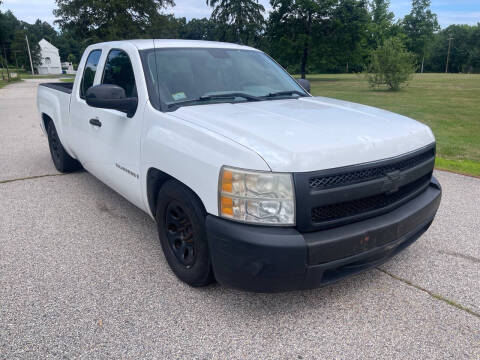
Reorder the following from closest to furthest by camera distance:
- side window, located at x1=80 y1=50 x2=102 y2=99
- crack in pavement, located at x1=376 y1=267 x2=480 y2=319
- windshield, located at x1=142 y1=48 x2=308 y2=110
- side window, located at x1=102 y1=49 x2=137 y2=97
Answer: crack in pavement, located at x1=376 y1=267 x2=480 y2=319
windshield, located at x1=142 y1=48 x2=308 y2=110
side window, located at x1=102 y1=49 x2=137 y2=97
side window, located at x1=80 y1=50 x2=102 y2=99

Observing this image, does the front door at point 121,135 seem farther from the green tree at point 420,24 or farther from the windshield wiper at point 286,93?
the green tree at point 420,24

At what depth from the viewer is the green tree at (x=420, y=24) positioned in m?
84.0

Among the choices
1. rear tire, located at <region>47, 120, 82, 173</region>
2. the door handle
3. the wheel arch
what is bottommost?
rear tire, located at <region>47, 120, 82, 173</region>

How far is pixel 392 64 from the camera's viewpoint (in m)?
22.8

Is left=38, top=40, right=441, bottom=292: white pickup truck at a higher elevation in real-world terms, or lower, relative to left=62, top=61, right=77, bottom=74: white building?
lower

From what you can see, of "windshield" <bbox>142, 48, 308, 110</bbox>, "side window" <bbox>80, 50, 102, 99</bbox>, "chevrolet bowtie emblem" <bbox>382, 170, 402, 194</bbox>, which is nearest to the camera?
"chevrolet bowtie emblem" <bbox>382, 170, 402, 194</bbox>

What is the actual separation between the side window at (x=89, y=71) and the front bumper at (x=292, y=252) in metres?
2.74

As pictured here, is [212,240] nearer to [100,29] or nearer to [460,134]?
[460,134]

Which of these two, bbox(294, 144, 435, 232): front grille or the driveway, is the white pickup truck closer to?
bbox(294, 144, 435, 232): front grille

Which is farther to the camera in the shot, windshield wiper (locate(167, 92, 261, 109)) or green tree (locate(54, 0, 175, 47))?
green tree (locate(54, 0, 175, 47))

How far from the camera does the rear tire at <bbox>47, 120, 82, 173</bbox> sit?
225 inches

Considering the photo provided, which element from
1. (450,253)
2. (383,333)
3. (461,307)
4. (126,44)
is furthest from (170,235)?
(450,253)

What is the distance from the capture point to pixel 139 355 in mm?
2254

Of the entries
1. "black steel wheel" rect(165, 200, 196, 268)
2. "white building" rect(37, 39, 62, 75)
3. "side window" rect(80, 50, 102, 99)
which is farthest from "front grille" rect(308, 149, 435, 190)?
"white building" rect(37, 39, 62, 75)
